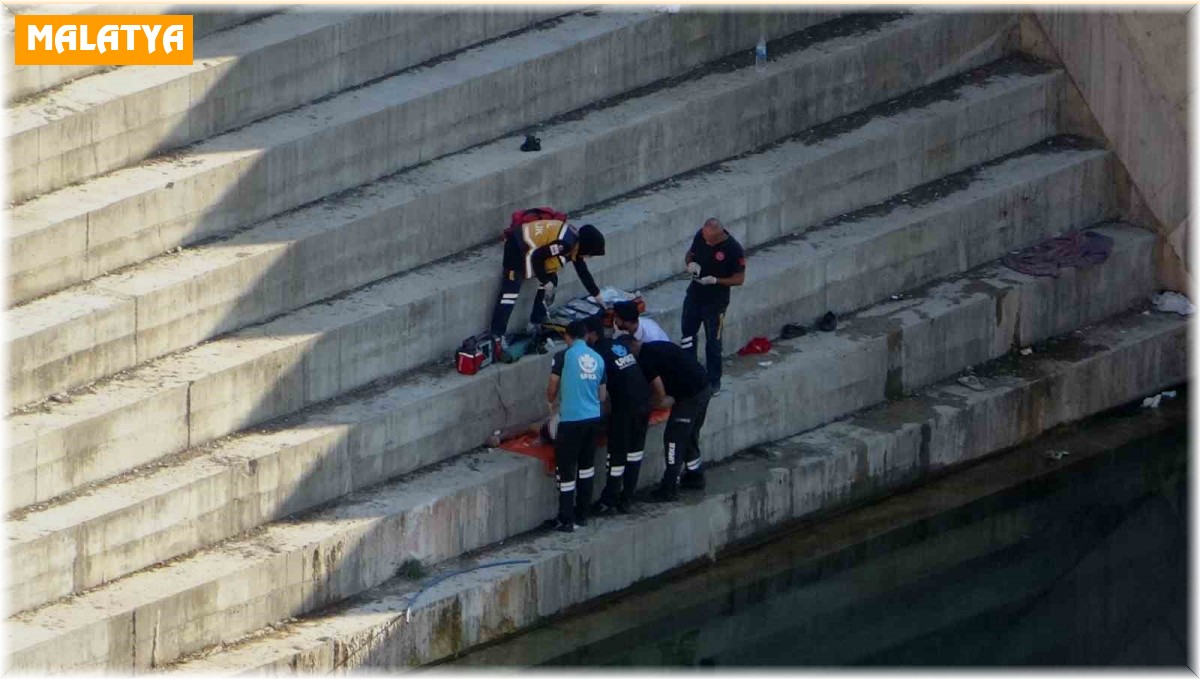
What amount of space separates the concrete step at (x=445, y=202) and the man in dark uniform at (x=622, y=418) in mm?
2018

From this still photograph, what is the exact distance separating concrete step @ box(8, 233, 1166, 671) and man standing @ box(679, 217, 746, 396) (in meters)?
0.43

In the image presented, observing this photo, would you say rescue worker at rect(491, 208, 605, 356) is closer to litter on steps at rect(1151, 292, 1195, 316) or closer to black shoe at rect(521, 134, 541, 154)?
black shoe at rect(521, 134, 541, 154)

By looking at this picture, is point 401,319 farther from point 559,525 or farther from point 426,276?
point 559,525

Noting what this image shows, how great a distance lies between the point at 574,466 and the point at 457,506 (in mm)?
833

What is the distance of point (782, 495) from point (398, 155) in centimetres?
382

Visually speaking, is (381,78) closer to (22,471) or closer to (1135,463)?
(22,471)

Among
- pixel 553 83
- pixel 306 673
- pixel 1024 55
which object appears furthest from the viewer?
pixel 1024 55

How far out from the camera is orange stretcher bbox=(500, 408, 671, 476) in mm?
18578

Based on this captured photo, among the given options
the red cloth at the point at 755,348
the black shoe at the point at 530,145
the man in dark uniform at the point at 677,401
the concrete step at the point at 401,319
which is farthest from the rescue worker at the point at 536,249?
the red cloth at the point at 755,348

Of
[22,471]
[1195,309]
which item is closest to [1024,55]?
[1195,309]

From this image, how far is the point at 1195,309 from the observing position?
22.4m

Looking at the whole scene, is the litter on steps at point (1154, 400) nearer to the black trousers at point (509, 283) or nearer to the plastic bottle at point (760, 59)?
the plastic bottle at point (760, 59)

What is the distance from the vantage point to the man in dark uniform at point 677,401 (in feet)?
60.5

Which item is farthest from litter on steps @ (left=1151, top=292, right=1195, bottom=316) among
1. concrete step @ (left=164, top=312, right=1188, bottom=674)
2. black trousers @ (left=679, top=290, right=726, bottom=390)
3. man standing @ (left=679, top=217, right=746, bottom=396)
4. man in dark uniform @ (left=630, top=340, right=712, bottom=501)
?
man in dark uniform @ (left=630, top=340, right=712, bottom=501)
